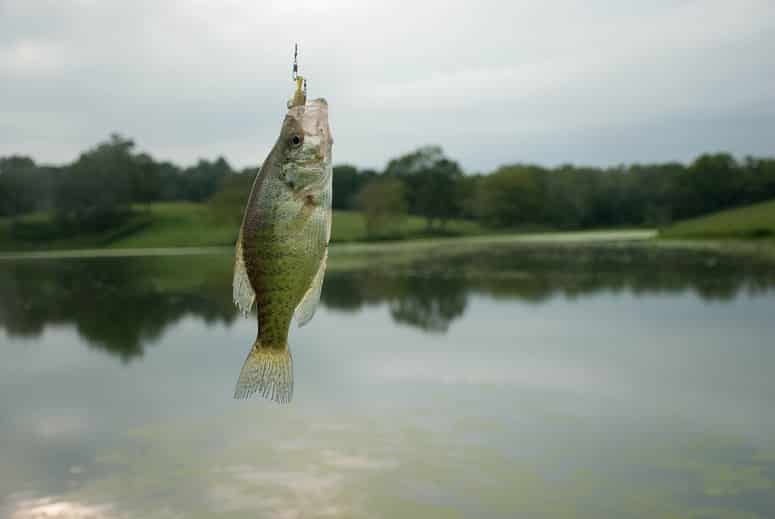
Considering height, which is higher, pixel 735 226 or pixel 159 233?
pixel 735 226

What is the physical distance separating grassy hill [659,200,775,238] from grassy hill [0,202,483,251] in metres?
27.7

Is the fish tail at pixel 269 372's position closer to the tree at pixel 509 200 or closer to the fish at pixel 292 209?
the fish at pixel 292 209

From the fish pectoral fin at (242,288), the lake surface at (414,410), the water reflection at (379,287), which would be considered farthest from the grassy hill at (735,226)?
the fish pectoral fin at (242,288)

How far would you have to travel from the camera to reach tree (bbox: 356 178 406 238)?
71.2 meters

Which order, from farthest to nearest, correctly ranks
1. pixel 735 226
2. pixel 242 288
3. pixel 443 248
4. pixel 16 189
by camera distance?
pixel 16 189, pixel 443 248, pixel 735 226, pixel 242 288

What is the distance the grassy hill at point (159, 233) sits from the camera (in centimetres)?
7175


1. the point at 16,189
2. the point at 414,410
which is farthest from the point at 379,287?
the point at 16,189

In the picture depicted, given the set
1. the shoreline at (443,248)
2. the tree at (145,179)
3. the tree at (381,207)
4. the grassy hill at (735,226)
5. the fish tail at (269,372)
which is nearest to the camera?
the fish tail at (269,372)

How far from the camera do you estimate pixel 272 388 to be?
2162 millimetres

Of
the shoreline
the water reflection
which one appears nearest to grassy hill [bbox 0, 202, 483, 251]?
the shoreline

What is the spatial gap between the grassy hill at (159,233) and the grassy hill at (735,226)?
2771 cm

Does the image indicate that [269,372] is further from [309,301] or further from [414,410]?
[414,410]

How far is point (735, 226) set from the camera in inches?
2240

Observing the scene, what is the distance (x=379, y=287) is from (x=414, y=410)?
1729cm
